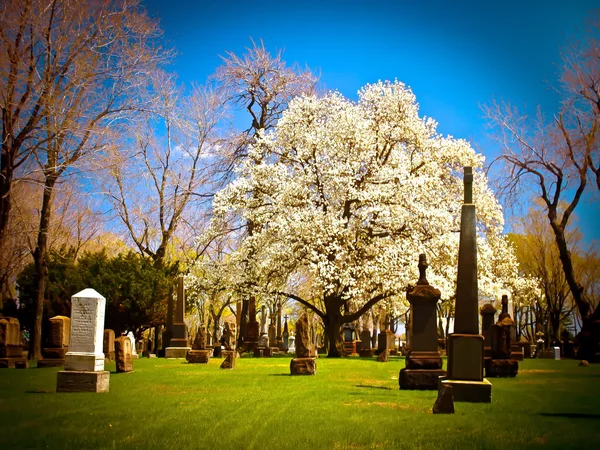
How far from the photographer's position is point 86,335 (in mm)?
13367

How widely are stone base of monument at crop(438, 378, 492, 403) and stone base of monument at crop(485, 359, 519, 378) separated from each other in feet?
26.5

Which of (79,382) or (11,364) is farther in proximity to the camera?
(11,364)

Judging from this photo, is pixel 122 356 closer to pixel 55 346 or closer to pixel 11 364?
pixel 55 346

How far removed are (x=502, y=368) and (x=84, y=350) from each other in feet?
40.1

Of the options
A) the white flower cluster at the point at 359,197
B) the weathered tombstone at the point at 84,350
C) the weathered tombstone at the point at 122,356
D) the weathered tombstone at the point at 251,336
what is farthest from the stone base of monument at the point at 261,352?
the weathered tombstone at the point at 84,350

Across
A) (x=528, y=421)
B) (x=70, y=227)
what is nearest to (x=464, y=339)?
(x=528, y=421)

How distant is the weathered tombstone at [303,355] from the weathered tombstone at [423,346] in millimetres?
3809

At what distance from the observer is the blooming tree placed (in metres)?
31.2

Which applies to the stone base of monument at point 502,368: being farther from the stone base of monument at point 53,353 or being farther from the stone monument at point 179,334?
the stone monument at point 179,334

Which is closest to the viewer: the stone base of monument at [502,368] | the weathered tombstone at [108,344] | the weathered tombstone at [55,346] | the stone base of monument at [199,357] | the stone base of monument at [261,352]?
the stone base of monument at [502,368]

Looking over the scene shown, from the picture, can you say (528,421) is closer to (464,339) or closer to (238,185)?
(464,339)

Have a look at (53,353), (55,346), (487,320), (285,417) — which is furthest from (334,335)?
(285,417)

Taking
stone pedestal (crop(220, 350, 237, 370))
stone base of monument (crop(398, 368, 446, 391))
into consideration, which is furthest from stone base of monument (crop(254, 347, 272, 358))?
stone base of monument (crop(398, 368, 446, 391))

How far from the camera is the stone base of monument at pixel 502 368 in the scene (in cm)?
1948
